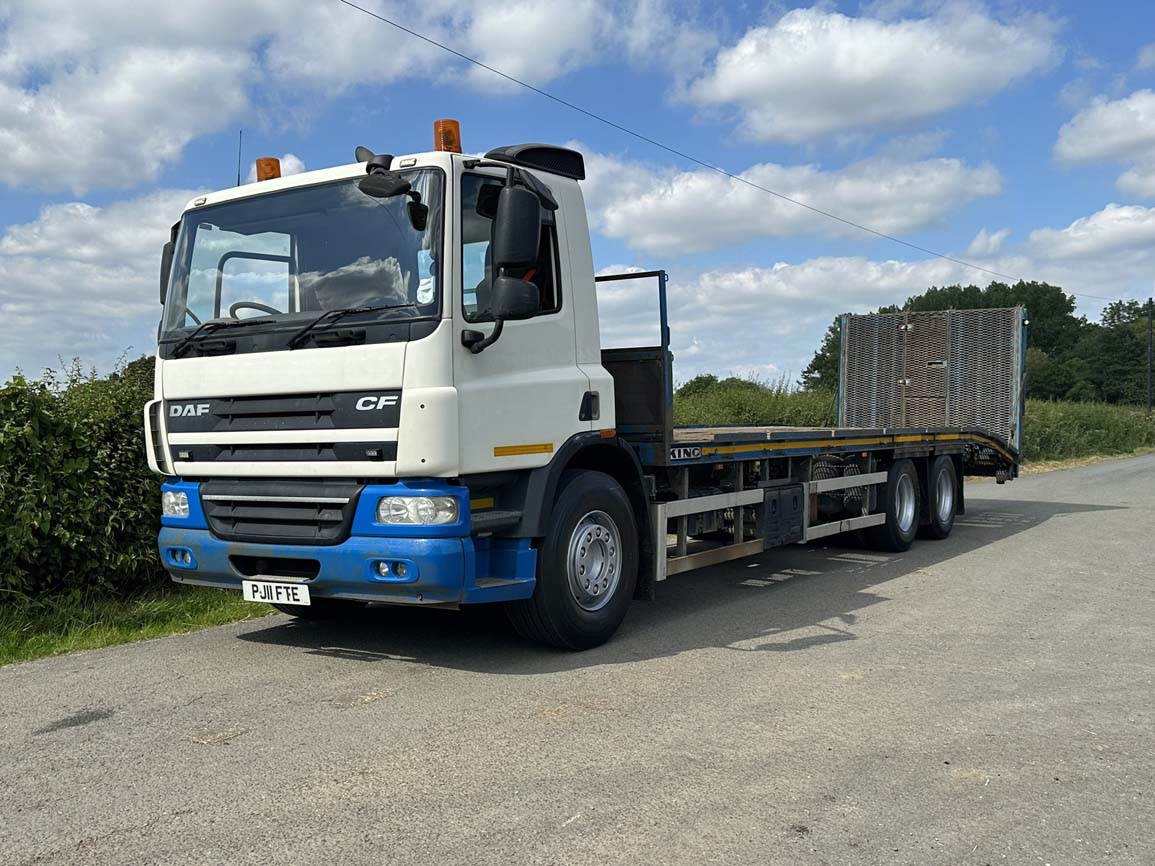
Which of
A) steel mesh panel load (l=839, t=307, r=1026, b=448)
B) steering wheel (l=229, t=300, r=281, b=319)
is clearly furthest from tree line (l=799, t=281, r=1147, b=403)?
steering wheel (l=229, t=300, r=281, b=319)

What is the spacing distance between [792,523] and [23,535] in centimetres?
574

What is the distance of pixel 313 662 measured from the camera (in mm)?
5797

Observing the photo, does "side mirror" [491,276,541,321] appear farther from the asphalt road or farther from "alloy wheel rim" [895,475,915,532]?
"alloy wheel rim" [895,475,915,532]

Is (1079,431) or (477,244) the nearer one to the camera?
(477,244)

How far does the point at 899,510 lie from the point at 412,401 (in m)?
6.70

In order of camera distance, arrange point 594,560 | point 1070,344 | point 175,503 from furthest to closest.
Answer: point 1070,344 → point 594,560 → point 175,503

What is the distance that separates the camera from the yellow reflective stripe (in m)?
5.40

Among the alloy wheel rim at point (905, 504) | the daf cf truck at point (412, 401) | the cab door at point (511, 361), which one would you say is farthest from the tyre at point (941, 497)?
the cab door at point (511, 361)

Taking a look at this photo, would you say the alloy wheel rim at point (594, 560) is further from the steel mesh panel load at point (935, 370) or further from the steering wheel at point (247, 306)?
the steel mesh panel load at point (935, 370)

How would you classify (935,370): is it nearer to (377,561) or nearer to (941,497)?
(941,497)

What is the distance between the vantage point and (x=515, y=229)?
204 inches

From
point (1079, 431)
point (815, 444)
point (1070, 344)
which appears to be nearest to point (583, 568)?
point (815, 444)

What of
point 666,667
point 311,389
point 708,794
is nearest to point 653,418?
point 666,667

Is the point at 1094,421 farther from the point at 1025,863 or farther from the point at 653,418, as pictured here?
the point at 1025,863
